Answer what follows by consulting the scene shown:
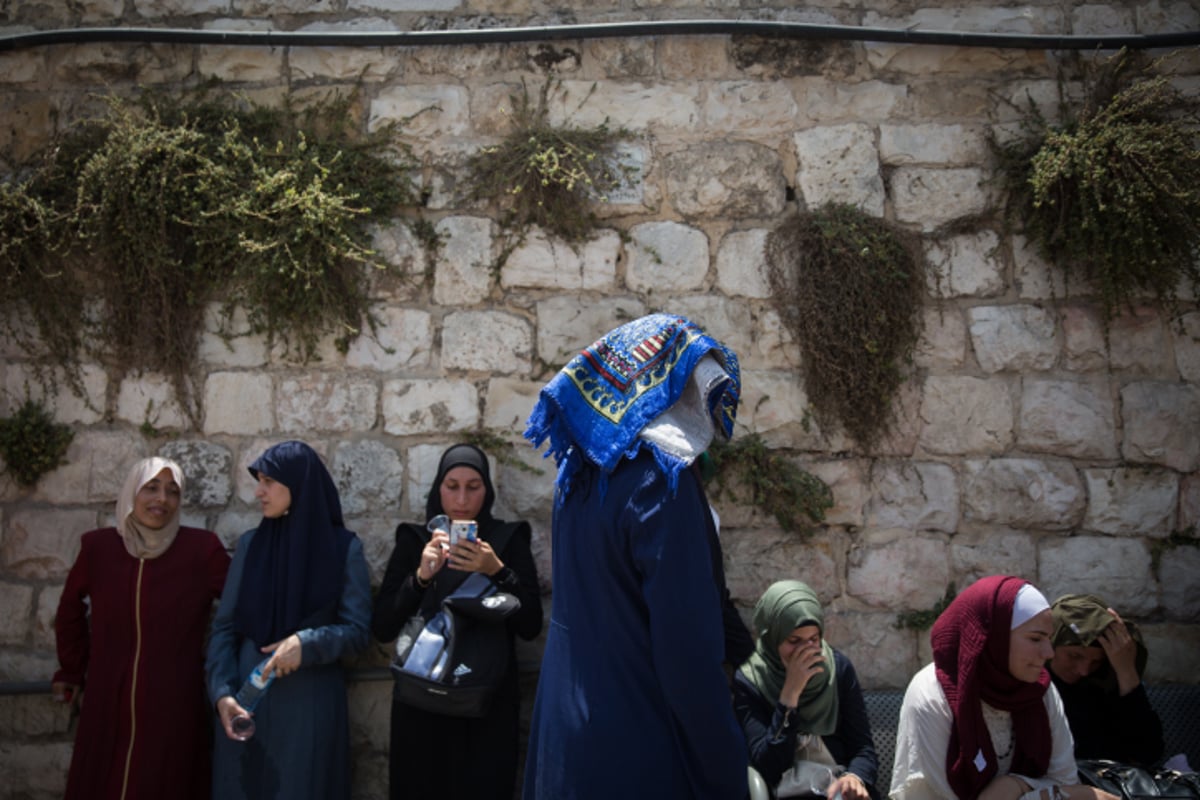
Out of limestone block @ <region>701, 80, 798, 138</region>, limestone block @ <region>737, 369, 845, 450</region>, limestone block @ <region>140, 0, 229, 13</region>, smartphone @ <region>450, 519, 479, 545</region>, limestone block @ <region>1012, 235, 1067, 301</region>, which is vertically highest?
limestone block @ <region>140, 0, 229, 13</region>

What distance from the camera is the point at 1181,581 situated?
Result: 14.2 ft

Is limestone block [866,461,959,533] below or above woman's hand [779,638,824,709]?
above

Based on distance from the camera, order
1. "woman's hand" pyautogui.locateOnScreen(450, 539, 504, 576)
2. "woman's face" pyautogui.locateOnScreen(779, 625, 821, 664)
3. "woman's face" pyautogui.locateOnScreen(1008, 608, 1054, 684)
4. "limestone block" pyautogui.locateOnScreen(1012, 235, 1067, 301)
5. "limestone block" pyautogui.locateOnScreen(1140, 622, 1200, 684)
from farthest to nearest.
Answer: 1. "limestone block" pyautogui.locateOnScreen(1012, 235, 1067, 301)
2. "limestone block" pyautogui.locateOnScreen(1140, 622, 1200, 684)
3. "woman's hand" pyautogui.locateOnScreen(450, 539, 504, 576)
4. "woman's face" pyautogui.locateOnScreen(779, 625, 821, 664)
5. "woman's face" pyautogui.locateOnScreen(1008, 608, 1054, 684)

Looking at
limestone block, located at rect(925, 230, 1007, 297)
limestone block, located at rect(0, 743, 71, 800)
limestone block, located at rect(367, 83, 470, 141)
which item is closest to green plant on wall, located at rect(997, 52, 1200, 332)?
limestone block, located at rect(925, 230, 1007, 297)

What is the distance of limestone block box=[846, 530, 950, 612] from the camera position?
14.3 ft

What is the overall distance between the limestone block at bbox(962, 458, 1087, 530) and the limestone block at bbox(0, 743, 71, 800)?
4.23 meters

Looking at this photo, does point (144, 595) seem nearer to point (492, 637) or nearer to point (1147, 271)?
point (492, 637)

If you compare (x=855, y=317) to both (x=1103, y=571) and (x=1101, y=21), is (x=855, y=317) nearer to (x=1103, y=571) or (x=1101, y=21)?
(x=1103, y=571)

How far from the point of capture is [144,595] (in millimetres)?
4055

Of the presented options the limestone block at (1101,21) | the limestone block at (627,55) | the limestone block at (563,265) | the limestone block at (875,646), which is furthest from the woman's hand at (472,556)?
the limestone block at (1101,21)

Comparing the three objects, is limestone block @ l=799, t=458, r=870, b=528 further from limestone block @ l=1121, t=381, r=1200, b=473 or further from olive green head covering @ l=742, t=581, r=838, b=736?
limestone block @ l=1121, t=381, r=1200, b=473

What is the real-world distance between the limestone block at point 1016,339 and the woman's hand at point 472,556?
2.38m

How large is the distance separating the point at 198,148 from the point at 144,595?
203 cm

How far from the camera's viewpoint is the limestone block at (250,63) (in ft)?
15.6
